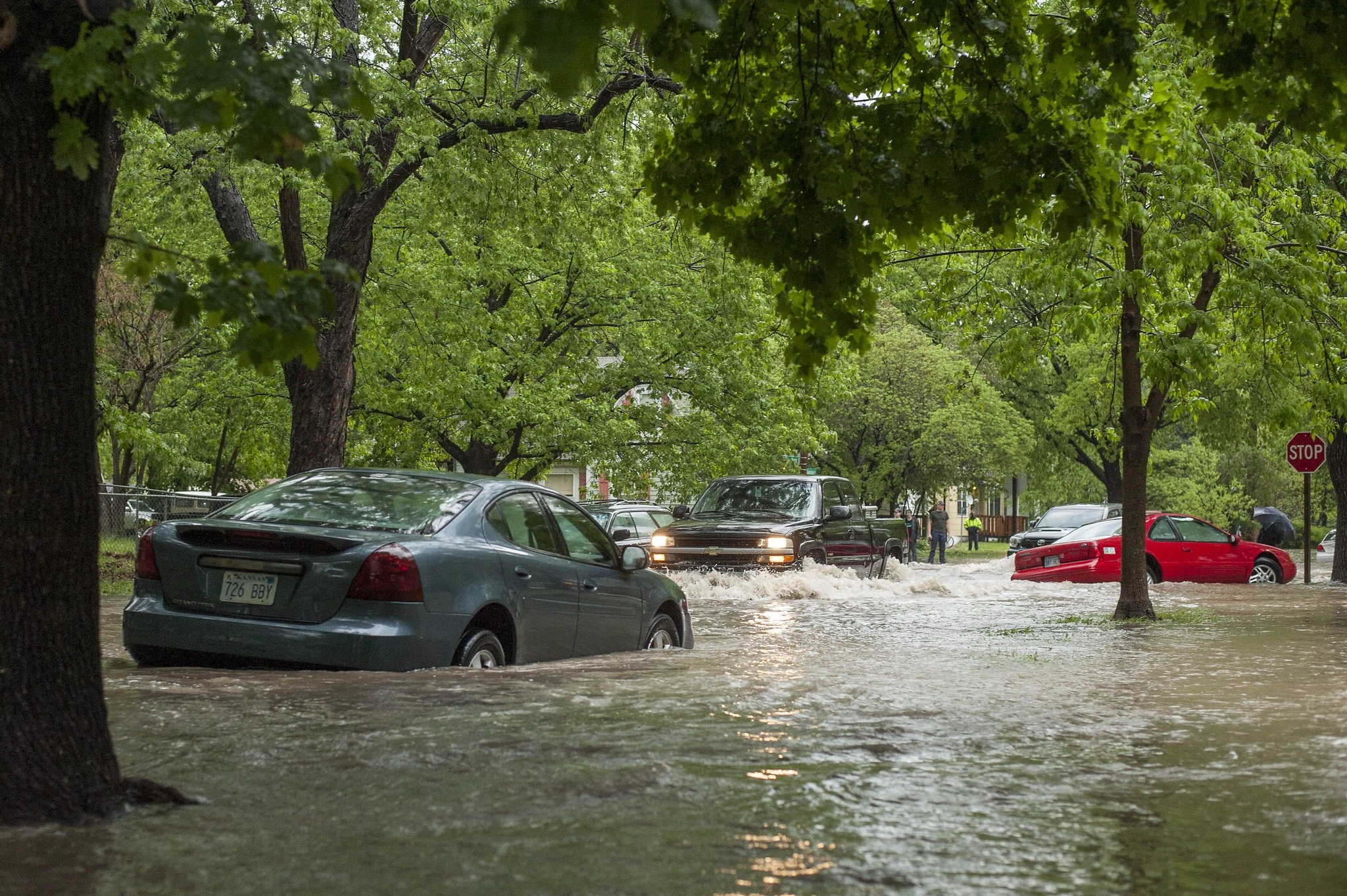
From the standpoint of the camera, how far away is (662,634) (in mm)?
11305

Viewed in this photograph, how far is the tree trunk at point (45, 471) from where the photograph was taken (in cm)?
500

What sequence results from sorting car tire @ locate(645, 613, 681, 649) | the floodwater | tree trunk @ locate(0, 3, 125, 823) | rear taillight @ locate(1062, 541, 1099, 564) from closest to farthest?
the floodwater < tree trunk @ locate(0, 3, 125, 823) < car tire @ locate(645, 613, 681, 649) < rear taillight @ locate(1062, 541, 1099, 564)

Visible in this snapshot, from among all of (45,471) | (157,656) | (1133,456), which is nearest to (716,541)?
(1133,456)

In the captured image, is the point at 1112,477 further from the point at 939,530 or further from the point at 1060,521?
the point at 1060,521

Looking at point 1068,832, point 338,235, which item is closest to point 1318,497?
point 338,235

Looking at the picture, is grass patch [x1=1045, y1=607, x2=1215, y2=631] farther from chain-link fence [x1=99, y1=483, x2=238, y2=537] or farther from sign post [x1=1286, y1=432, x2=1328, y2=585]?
sign post [x1=1286, y1=432, x2=1328, y2=585]

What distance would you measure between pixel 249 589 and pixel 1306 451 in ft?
82.2

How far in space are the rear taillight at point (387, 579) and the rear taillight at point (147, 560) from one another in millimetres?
1236

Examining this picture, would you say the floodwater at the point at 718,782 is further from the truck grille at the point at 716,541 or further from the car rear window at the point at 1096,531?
the car rear window at the point at 1096,531

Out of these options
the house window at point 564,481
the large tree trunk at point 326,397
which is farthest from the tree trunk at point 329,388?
the house window at point 564,481

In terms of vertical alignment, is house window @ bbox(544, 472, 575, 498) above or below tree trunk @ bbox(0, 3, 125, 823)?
above

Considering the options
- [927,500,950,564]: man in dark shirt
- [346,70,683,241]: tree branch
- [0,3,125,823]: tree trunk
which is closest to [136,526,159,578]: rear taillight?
[0,3,125,823]: tree trunk

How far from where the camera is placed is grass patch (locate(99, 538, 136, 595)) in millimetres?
20234

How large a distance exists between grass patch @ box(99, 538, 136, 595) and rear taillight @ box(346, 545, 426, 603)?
41.9 feet
